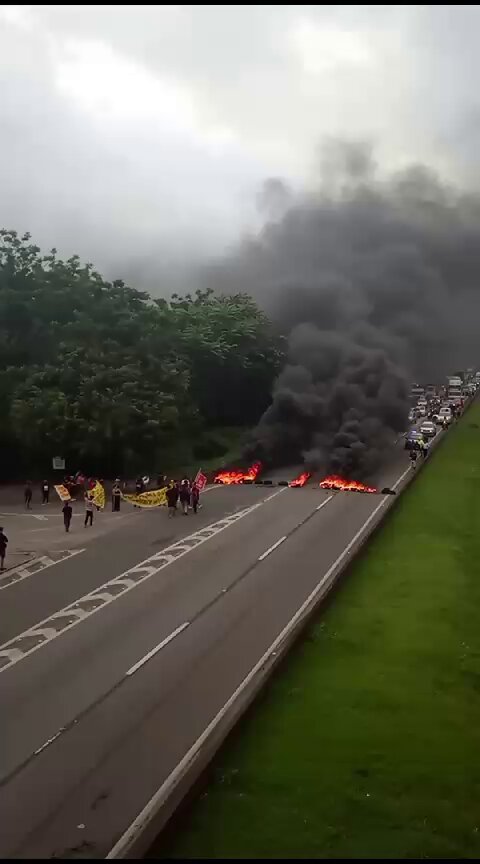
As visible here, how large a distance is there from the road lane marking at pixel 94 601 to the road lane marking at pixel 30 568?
2.25m

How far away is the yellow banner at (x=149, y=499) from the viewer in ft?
100

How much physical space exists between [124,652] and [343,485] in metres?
22.5

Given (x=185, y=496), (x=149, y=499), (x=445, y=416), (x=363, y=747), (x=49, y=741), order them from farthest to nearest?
1. (x=445, y=416)
2. (x=149, y=499)
3. (x=185, y=496)
4. (x=49, y=741)
5. (x=363, y=747)

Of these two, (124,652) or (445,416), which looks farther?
(445,416)

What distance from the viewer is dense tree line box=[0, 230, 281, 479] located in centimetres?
3391

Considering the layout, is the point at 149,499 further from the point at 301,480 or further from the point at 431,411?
the point at 431,411

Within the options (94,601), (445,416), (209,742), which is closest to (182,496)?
(94,601)

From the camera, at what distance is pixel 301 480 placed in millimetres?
36750

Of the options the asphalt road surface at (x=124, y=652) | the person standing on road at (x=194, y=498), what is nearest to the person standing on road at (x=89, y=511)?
the asphalt road surface at (x=124, y=652)

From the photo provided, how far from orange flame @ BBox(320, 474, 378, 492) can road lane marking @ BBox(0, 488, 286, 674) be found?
1007 cm

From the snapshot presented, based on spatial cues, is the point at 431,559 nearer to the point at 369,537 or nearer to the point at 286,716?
the point at 369,537

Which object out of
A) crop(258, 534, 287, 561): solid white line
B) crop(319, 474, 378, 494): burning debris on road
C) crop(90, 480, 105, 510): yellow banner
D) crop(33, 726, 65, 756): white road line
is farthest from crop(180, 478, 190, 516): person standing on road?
crop(33, 726, 65, 756): white road line

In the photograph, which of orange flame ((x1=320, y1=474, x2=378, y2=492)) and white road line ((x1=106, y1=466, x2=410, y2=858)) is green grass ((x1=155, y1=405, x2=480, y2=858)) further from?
orange flame ((x1=320, y1=474, x2=378, y2=492))

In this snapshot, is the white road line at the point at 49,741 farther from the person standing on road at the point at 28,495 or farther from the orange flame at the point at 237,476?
the orange flame at the point at 237,476
